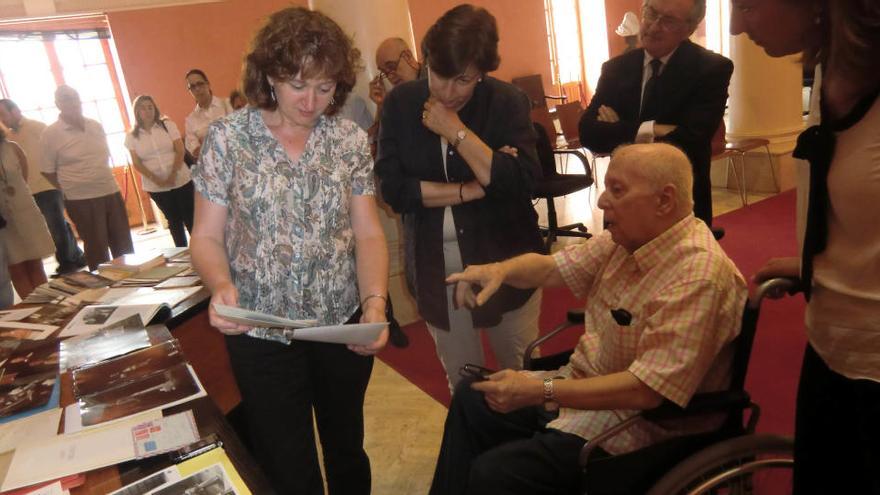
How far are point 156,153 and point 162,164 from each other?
0.13 m

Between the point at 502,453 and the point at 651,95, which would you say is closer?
the point at 502,453

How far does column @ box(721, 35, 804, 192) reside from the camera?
5.38 m

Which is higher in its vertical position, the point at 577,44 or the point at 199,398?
the point at 577,44

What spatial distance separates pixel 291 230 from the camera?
5.00ft

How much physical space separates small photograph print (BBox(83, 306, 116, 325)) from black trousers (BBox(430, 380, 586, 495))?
4.12 ft

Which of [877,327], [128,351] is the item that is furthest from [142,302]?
[877,327]

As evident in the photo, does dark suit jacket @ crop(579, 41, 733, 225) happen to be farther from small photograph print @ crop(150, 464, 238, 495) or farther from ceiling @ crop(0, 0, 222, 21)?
ceiling @ crop(0, 0, 222, 21)

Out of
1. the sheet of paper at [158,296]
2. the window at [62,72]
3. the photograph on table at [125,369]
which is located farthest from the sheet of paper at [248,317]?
the window at [62,72]

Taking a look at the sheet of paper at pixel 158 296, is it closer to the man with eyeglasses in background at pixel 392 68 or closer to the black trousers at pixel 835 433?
the man with eyeglasses in background at pixel 392 68

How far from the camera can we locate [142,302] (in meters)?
2.22

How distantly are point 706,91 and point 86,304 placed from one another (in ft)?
8.50

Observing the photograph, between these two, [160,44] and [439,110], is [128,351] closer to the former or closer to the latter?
[439,110]

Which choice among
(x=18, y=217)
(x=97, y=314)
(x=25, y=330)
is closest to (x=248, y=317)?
(x=97, y=314)

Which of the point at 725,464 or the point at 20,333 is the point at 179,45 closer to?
the point at 20,333
